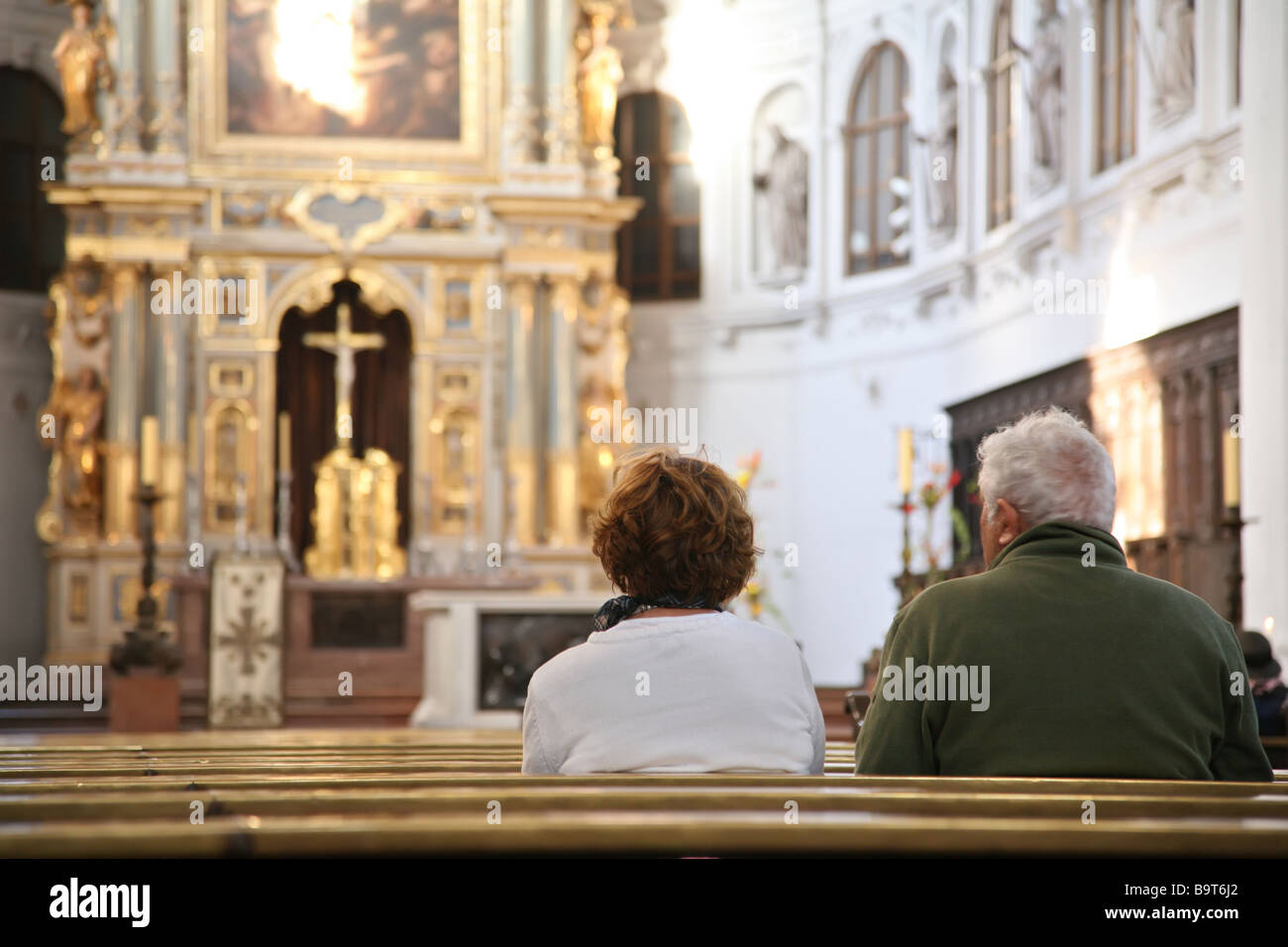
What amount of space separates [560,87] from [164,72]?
3.87 metres

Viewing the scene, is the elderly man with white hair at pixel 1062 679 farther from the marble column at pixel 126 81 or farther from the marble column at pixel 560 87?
the marble column at pixel 126 81

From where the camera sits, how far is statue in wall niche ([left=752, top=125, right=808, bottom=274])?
18609mm

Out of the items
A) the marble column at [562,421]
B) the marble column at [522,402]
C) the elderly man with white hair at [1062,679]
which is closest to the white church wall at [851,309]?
the marble column at [562,421]

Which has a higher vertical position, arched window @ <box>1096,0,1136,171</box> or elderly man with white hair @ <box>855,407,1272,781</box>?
arched window @ <box>1096,0,1136,171</box>

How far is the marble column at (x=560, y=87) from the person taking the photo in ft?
56.7

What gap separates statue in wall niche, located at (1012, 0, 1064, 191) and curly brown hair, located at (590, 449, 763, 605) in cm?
1212

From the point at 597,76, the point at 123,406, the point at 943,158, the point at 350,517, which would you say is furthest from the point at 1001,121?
the point at 123,406

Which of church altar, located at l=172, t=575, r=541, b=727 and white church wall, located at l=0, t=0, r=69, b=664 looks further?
white church wall, located at l=0, t=0, r=69, b=664

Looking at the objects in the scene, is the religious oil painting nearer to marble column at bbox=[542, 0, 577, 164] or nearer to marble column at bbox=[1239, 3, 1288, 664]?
marble column at bbox=[542, 0, 577, 164]

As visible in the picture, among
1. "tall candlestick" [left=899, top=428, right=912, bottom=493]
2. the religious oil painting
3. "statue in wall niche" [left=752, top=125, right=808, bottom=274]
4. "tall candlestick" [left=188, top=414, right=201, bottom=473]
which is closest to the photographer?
"tall candlestick" [left=899, top=428, right=912, bottom=493]

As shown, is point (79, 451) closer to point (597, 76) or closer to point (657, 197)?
point (597, 76)

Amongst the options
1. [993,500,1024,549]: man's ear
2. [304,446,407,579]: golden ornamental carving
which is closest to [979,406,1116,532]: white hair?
[993,500,1024,549]: man's ear

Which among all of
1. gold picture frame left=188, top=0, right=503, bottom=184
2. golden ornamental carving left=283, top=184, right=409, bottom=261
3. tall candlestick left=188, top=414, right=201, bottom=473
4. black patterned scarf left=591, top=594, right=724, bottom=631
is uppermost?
gold picture frame left=188, top=0, right=503, bottom=184
